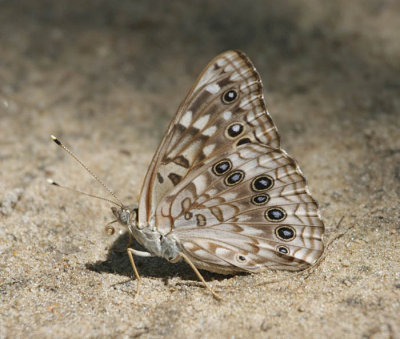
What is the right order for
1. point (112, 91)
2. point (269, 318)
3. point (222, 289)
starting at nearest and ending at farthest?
point (269, 318), point (222, 289), point (112, 91)

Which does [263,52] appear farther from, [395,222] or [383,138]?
[395,222]

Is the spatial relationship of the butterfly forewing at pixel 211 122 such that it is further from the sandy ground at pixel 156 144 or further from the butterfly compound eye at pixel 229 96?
the sandy ground at pixel 156 144

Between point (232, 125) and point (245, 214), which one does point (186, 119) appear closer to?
point (232, 125)

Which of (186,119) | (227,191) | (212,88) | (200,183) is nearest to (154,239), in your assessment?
(200,183)

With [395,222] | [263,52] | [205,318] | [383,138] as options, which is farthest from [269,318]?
[263,52]

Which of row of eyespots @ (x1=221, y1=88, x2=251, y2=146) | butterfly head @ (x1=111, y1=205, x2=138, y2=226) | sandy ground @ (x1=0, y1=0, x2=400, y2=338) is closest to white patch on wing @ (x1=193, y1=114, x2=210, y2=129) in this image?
row of eyespots @ (x1=221, y1=88, x2=251, y2=146)

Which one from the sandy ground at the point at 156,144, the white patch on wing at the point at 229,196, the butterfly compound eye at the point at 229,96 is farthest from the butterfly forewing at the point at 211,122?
the sandy ground at the point at 156,144
